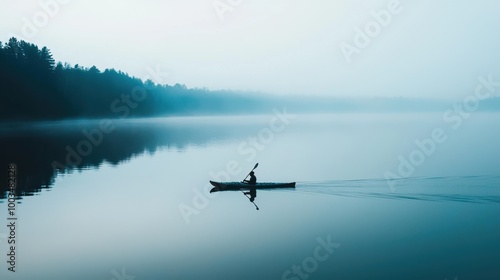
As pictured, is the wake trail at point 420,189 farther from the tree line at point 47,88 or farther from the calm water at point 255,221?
the tree line at point 47,88

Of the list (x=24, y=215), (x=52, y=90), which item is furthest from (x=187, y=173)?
(x=52, y=90)

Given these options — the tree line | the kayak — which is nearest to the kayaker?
the kayak

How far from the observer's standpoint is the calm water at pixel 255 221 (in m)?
17.3

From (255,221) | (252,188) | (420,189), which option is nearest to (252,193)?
(252,188)

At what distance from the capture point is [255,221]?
80.5ft

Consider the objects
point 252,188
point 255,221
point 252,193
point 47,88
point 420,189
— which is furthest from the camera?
point 47,88

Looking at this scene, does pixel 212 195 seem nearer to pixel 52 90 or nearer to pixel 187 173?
pixel 187 173

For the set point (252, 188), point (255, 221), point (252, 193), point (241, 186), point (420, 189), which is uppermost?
point (241, 186)

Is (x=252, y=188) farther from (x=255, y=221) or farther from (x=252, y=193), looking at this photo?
(x=255, y=221)

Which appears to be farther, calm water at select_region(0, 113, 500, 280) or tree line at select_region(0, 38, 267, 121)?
tree line at select_region(0, 38, 267, 121)

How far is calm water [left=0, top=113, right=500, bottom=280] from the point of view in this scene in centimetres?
1730

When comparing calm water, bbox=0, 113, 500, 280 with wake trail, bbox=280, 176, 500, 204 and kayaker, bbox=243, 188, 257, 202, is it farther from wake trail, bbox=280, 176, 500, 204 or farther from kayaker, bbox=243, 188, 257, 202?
kayaker, bbox=243, 188, 257, 202

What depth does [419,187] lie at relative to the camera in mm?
32875

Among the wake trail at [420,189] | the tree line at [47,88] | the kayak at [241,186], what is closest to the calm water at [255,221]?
the wake trail at [420,189]
